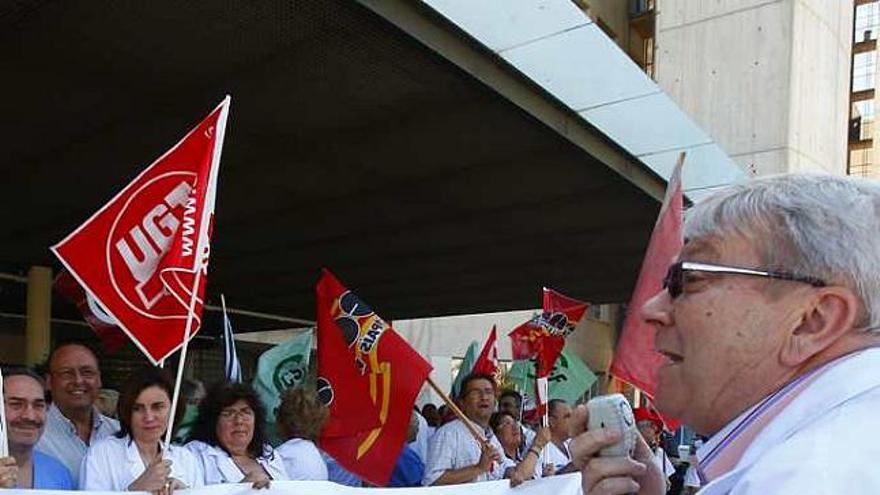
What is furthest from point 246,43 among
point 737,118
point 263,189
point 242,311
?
point 737,118

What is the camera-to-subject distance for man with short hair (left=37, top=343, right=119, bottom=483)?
4.33 metres

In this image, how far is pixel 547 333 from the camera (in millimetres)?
7785

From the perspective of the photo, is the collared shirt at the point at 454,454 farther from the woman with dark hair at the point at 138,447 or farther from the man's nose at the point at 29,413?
the man's nose at the point at 29,413

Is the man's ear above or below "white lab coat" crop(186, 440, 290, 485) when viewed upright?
above

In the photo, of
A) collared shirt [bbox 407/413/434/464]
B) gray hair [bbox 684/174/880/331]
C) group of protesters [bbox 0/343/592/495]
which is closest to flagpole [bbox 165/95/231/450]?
group of protesters [bbox 0/343/592/495]

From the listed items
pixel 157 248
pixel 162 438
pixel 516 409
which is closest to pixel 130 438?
pixel 162 438

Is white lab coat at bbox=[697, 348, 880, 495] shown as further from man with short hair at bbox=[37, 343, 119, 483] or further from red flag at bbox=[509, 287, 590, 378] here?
red flag at bbox=[509, 287, 590, 378]

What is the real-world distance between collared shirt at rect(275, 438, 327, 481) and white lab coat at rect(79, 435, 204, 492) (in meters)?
0.93

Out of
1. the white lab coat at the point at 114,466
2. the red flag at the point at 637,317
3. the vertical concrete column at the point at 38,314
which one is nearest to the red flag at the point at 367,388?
the white lab coat at the point at 114,466

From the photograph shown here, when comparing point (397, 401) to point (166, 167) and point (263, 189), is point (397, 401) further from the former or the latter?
point (263, 189)

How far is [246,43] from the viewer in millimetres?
5281

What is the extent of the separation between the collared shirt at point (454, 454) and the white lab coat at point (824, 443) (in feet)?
14.7

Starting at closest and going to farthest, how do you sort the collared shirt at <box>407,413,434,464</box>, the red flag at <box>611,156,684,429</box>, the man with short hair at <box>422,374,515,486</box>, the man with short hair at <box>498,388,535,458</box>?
→ the red flag at <box>611,156,684,429</box>
the man with short hair at <box>422,374,515,486</box>
the collared shirt at <box>407,413,434,464</box>
the man with short hair at <box>498,388,535,458</box>

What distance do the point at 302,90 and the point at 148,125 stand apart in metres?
1.43
